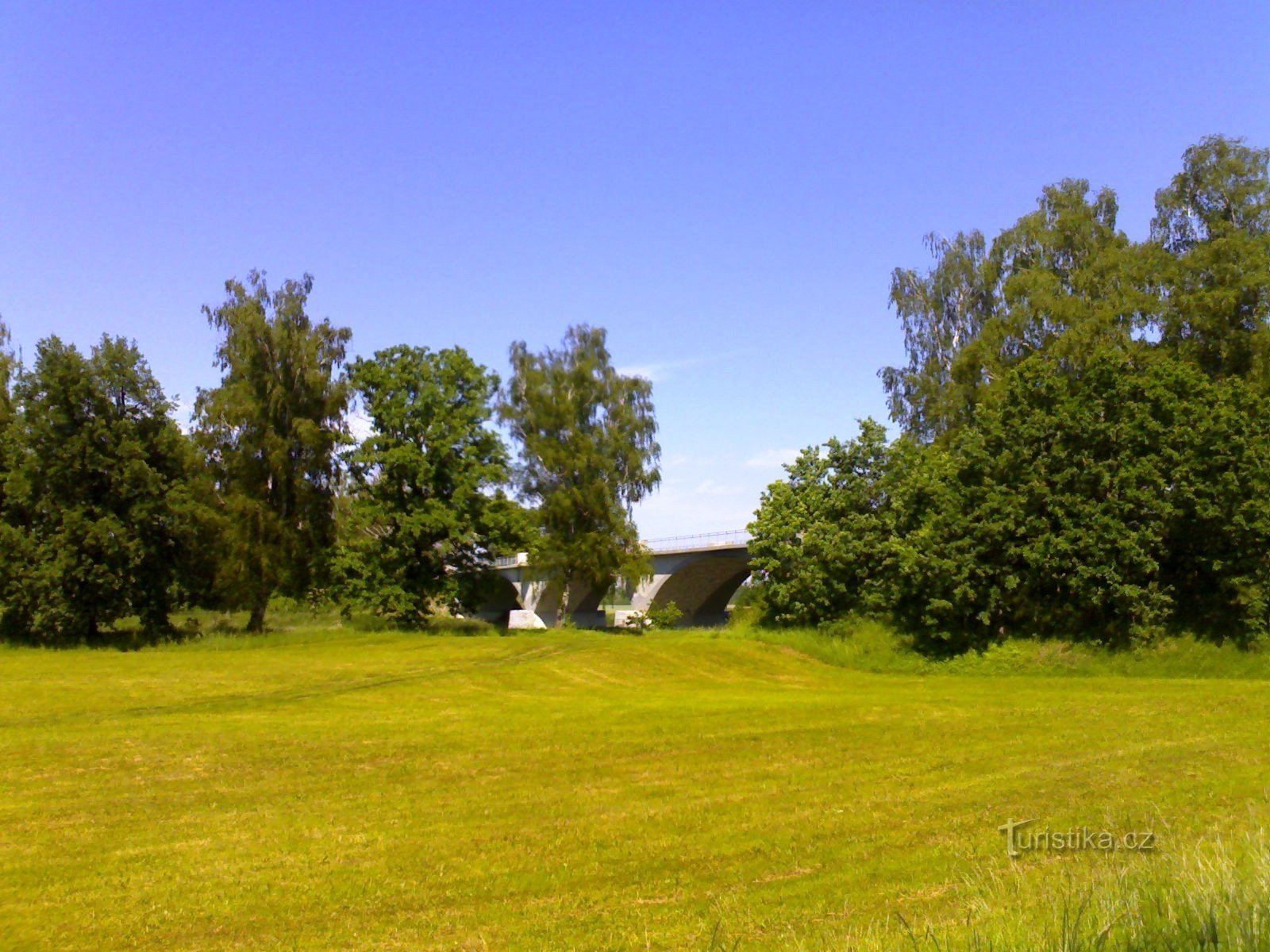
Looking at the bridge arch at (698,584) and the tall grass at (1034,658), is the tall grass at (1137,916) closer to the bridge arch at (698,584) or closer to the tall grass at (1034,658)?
the tall grass at (1034,658)

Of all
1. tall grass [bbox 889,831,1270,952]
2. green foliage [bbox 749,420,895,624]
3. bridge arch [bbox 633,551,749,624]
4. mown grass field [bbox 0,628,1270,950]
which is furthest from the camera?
bridge arch [bbox 633,551,749,624]

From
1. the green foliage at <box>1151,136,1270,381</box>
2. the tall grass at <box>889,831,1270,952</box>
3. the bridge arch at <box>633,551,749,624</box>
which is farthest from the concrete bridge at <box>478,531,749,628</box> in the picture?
the tall grass at <box>889,831,1270,952</box>

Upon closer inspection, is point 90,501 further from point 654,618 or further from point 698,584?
point 698,584

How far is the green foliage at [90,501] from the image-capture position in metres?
46.8

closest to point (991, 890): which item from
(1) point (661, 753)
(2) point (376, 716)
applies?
(1) point (661, 753)

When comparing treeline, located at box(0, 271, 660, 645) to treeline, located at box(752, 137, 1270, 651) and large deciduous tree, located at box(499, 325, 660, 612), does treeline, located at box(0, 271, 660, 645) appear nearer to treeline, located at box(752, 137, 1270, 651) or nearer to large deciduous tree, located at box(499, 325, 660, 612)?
large deciduous tree, located at box(499, 325, 660, 612)

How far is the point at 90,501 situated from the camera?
4825 centimetres

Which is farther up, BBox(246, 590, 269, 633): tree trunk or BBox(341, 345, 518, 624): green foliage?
BBox(341, 345, 518, 624): green foliage

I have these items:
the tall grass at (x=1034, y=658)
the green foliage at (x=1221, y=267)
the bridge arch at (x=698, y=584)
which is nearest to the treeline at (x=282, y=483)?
the bridge arch at (x=698, y=584)

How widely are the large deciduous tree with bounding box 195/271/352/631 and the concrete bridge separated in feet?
34.5

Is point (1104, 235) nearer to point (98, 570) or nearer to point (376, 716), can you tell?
point (376, 716)

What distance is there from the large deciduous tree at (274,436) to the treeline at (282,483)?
0.33 ft

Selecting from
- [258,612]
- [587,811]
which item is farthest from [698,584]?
[587,811]

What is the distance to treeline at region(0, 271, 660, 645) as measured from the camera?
47.6 m
